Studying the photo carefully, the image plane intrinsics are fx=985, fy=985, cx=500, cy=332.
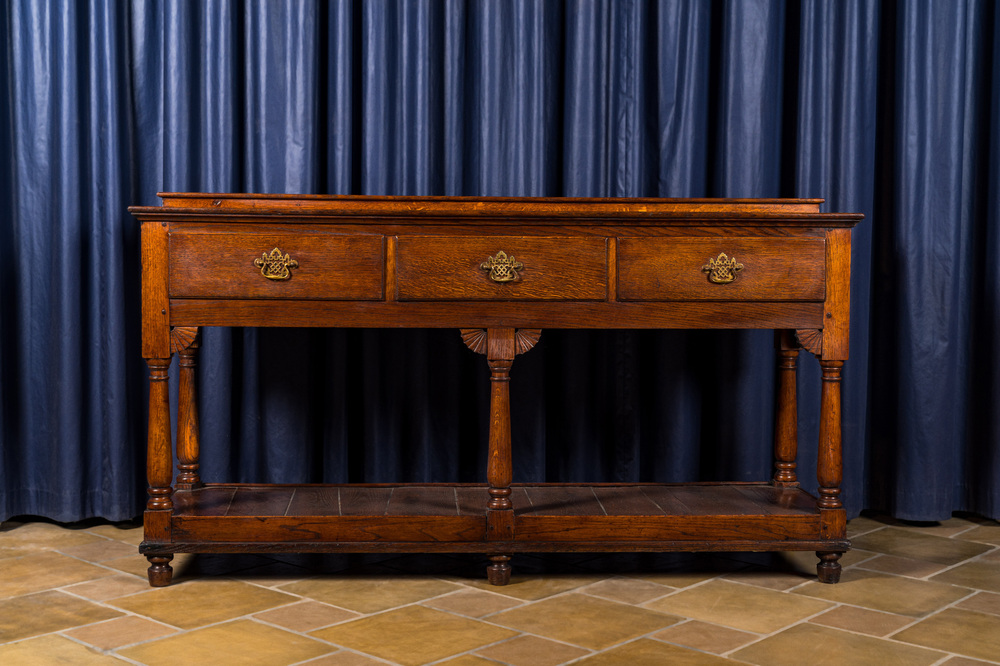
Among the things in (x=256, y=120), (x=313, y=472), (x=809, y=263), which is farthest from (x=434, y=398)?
(x=809, y=263)

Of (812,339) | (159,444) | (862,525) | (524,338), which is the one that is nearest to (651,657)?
(524,338)

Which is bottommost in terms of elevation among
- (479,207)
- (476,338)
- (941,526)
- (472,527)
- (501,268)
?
(941,526)

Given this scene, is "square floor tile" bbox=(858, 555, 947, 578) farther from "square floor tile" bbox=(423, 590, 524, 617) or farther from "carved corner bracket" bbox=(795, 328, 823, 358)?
"square floor tile" bbox=(423, 590, 524, 617)

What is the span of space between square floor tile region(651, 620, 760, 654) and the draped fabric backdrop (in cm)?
93

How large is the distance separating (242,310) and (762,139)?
1.57 meters

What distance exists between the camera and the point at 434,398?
2.91m

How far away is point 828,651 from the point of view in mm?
1855

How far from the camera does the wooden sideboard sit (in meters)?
2.21

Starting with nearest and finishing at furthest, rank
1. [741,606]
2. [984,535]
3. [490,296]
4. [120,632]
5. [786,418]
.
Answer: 1. [120,632]
2. [741,606]
3. [490,296]
4. [786,418]
5. [984,535]

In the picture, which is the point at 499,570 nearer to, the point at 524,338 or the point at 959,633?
the point at 524,338

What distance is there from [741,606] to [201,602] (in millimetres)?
1169

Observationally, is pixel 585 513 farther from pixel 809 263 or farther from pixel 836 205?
pixel 836 205

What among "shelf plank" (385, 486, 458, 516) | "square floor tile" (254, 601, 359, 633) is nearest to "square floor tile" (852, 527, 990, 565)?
"shelf plank" (385, 486, 458, 516)

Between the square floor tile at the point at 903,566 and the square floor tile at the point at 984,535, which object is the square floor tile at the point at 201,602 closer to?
the square floor tile at the point at 903,566
